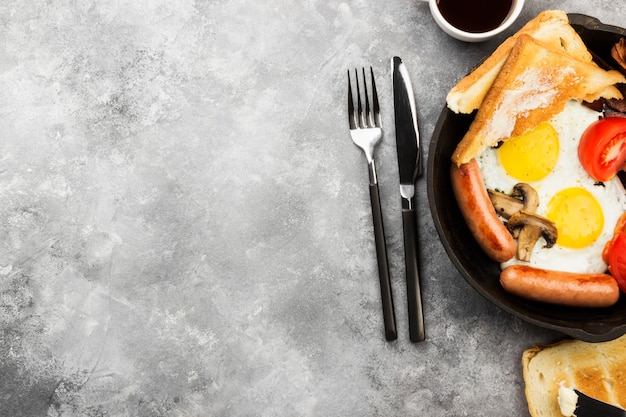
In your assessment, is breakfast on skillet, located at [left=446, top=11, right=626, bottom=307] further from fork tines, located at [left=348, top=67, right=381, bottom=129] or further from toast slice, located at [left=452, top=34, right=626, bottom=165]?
fork tines, located at [left=348, top=67, right=381, bottom=129]

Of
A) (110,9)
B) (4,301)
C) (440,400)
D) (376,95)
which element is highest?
(110,9)

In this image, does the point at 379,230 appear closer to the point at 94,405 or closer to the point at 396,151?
the point at 396,151

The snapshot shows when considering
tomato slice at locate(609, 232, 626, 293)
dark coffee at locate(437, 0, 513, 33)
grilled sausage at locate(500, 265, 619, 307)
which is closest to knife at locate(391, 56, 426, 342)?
dark coffee at locate(437, 0, 513, 33)

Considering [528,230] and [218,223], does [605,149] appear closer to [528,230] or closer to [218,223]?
[528,230]

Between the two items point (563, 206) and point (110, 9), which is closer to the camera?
point (563, 206)

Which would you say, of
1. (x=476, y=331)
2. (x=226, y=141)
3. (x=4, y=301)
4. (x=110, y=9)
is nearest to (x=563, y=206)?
(x=476, y=331)

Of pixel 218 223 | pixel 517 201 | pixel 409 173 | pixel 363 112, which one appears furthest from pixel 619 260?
pixel 218 223

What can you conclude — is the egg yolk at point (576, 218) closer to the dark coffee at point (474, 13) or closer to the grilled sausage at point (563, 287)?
the grilled sausage at point (563, 287)
